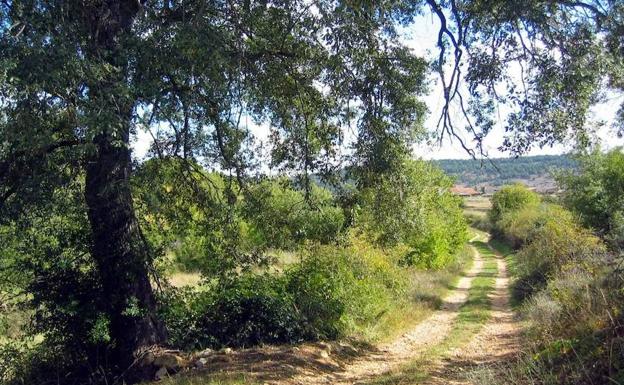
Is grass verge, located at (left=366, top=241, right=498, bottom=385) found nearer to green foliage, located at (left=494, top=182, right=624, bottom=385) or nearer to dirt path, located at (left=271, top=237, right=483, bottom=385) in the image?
dirt path, located at (left=271, top=237, right=483, bottom=385)

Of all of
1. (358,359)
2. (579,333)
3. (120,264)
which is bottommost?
(358,359)

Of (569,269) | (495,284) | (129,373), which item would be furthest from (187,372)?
(495,284)

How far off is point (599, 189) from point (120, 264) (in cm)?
2801

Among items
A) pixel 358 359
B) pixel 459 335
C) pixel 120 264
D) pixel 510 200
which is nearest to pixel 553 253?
pixel 459 335

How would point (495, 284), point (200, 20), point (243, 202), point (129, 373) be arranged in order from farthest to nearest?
point (495, 284)
point (243, 202)
point (129, 373)
point (200, 20)

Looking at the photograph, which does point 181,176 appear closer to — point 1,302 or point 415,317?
point 1,302

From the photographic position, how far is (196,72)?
7941mm

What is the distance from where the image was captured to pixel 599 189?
29.3m

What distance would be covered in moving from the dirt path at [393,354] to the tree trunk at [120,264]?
10.2 ft

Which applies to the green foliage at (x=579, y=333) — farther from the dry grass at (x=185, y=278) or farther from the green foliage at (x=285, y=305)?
the dry grass at (x=185, y=278)

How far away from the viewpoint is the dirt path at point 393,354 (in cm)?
881

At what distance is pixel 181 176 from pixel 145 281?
2.55 metres

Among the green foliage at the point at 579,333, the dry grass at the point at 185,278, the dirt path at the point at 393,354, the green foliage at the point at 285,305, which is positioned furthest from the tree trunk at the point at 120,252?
the dry grass at the point at 185,278

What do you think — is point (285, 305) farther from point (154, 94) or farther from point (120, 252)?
point (154, 94)
